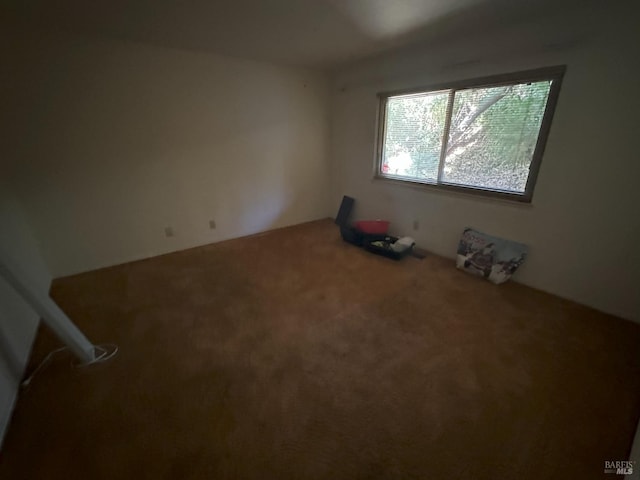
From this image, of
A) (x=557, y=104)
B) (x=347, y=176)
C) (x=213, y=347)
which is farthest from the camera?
(x=347, y=176)

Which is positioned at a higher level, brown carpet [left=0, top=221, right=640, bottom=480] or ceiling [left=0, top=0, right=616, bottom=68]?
ceiling [left=0, top=0, right=616, bottom=68]

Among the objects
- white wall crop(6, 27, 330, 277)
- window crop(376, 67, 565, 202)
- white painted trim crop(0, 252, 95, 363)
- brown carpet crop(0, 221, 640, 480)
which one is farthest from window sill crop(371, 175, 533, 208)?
white painted trim crop(0, 252, 95, 363)

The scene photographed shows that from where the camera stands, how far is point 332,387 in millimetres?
1536

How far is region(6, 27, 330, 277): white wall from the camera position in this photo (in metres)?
2.43

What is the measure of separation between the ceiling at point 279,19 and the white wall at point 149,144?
0.94 ft

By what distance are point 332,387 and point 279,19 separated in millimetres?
2679

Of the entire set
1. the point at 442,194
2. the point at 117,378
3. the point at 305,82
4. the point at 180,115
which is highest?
the point at 305,82

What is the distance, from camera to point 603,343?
1843 mm

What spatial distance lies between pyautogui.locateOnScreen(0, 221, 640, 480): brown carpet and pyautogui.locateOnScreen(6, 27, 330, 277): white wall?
74 cm

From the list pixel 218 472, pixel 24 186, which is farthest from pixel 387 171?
pixel 24 186

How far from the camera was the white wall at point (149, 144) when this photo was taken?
2426mm

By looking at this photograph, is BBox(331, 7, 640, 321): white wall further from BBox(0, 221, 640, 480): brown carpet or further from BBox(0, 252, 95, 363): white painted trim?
BBox(0, 252, 95, 363): white painted trim

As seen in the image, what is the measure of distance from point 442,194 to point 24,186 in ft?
13.7

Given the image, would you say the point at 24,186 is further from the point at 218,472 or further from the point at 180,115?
the point at 218,472
